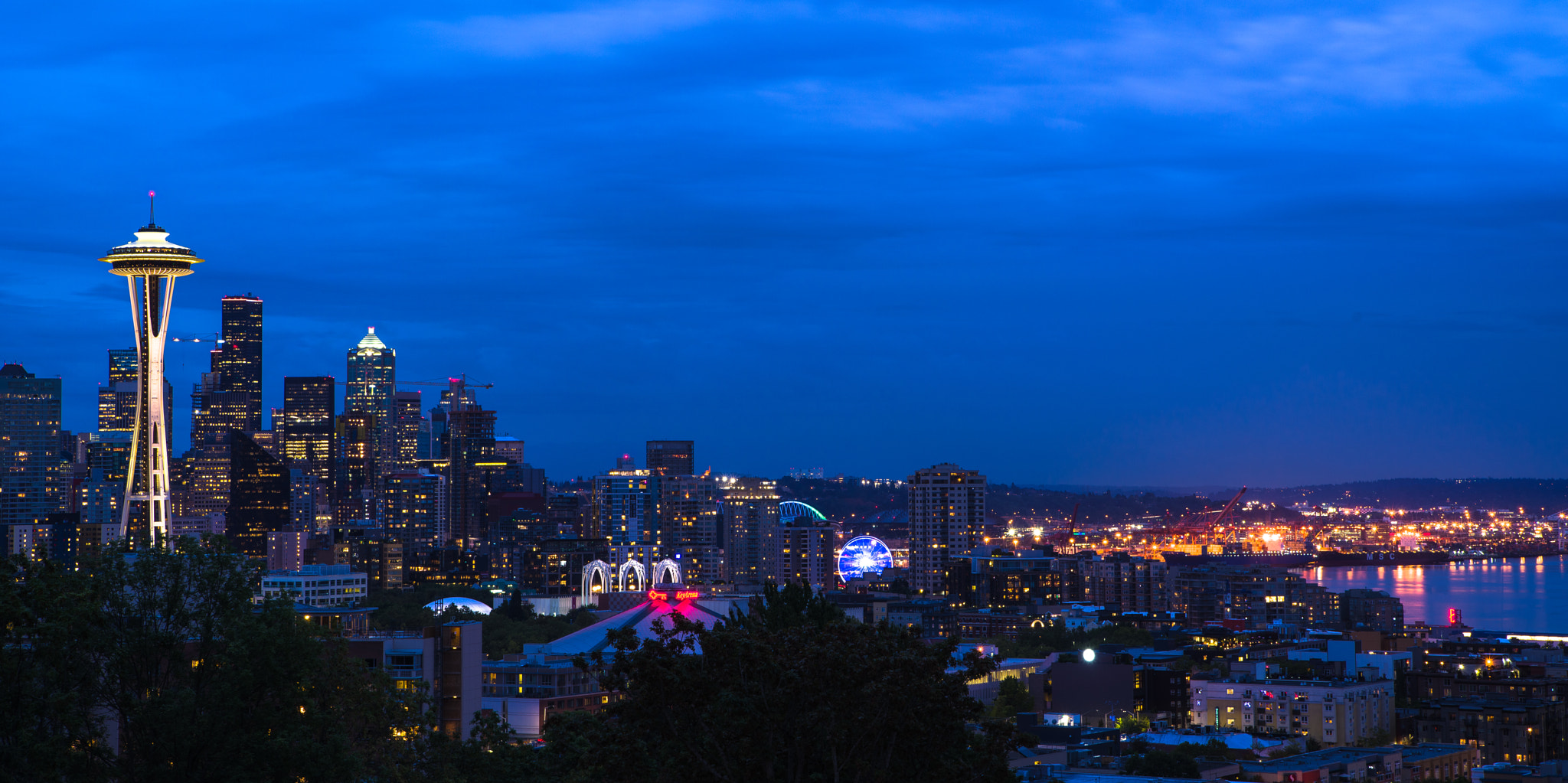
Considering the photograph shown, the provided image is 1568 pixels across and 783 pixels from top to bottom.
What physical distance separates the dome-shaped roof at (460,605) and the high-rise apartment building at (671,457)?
78154mm

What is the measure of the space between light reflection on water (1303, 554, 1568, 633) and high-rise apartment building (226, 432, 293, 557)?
74.9 m

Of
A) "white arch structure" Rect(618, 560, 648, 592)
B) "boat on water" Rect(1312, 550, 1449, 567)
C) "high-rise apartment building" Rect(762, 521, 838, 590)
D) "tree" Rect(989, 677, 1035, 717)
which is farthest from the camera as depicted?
"boat on water" Rect(1312, 550, 1449, 567)

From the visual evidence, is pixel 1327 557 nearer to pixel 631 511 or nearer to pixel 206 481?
pixel 631 511

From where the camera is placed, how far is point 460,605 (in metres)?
66.3

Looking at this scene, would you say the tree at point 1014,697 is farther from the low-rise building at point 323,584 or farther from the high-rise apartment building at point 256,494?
the high-rise apartment building at point 256,494

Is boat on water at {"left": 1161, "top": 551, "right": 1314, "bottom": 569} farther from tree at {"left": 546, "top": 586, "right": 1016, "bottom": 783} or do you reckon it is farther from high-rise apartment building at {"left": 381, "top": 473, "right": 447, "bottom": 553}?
tree at {"left": 546, "top": 586, "right": 1016, "bottom": 783}

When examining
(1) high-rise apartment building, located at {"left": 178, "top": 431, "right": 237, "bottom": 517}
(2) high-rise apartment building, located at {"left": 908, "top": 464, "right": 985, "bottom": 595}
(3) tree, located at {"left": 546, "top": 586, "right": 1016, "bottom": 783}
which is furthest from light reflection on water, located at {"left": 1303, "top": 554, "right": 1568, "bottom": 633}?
(1) high-rise apartment building, located at {"left": 178, "top": 431, "right": 237, "bottom": 517}

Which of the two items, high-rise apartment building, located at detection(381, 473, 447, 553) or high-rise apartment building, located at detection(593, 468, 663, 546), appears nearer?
high-rise apartment building, located at detection(593, 468, 663, 546)

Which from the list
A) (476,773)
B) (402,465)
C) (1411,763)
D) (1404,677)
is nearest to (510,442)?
(402,465)

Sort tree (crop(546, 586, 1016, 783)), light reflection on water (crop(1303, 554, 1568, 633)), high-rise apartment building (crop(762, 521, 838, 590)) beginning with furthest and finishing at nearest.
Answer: high-rise apartment building (crop(762, 521, 838, 590)) → light reflection on water (crop(1303, 554, 1568, 633)) → tree (crop(546, 586, 1016, 783))

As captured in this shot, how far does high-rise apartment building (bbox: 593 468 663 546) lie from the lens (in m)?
127

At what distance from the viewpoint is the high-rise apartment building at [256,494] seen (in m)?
122

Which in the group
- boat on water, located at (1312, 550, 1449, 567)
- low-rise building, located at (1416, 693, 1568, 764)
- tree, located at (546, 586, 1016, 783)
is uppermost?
tree, located at (546, 586, 1016, 783)

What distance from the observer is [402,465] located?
168 m
